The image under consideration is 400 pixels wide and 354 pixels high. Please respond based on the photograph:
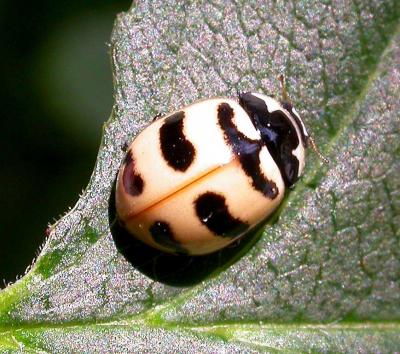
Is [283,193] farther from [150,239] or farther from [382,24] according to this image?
[382,24]

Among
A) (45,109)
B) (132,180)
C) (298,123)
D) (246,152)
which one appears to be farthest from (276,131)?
(45,109)

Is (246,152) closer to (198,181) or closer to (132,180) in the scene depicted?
(198,181)

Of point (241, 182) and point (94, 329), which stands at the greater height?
point (241, 182)

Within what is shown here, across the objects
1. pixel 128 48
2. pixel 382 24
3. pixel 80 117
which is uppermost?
pixel 128 48

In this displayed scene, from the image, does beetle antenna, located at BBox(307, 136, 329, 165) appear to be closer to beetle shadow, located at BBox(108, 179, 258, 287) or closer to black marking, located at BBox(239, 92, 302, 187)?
black marking, located at BBox(239, 92, 302, 187)

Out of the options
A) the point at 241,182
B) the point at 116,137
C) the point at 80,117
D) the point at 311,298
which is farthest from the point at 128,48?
the point at 80,117

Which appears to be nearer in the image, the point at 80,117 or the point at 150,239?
the point at 150,239

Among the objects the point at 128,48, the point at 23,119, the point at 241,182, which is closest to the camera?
the point at 241,182
